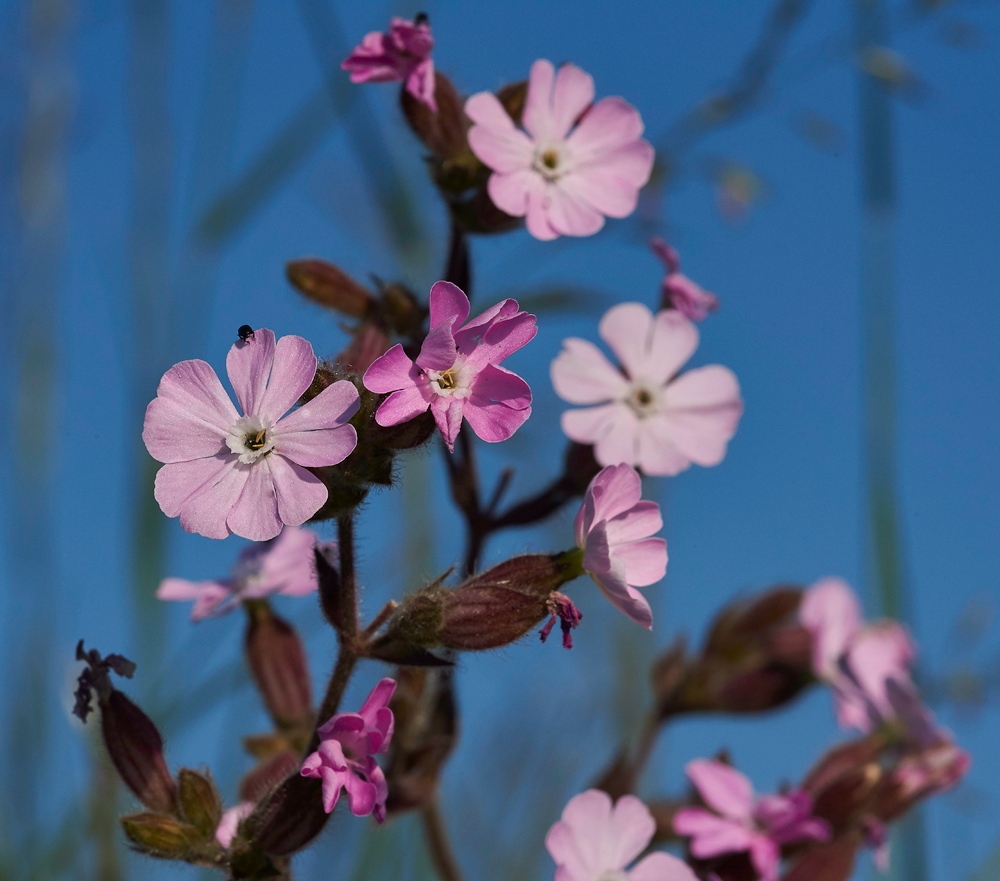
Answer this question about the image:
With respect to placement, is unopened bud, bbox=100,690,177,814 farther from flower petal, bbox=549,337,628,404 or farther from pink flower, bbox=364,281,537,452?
flower petal, bbox=549,337,628,404

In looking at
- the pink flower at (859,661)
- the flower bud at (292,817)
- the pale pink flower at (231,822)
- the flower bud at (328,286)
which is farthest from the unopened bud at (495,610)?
the pink flower at (859,661)

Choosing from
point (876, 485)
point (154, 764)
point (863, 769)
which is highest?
point (876, 485)

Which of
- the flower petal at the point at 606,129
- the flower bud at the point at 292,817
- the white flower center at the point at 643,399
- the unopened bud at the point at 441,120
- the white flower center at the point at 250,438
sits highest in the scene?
the unopened bud at the point at 441,120

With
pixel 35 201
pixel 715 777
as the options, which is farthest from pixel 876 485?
pixel 35 201

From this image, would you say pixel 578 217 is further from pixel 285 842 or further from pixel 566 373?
pixel 285 842

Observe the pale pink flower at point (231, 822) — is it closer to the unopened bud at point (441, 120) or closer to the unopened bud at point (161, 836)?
the unopened bud at point (161, 836)

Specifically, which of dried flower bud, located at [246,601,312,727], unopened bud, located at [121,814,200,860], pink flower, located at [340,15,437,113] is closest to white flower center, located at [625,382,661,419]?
pink flower, located at [340,15,437,113]

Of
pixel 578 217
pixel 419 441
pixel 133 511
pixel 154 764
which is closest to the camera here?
pixel 419 441
